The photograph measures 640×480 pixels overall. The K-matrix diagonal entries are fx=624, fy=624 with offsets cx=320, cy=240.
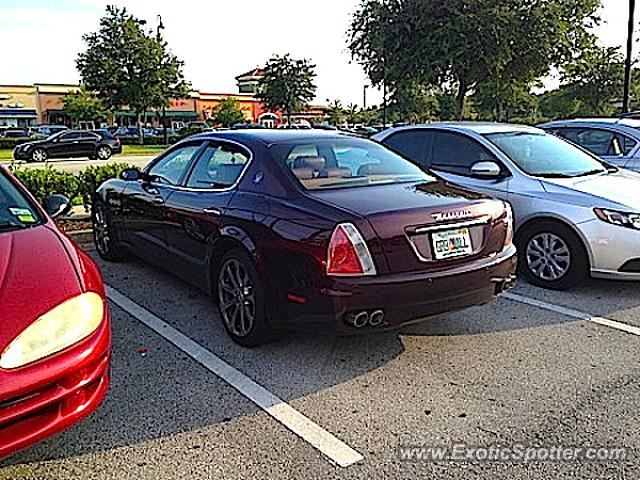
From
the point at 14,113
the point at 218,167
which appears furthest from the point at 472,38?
the point at 14,113

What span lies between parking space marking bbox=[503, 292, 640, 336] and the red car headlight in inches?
143

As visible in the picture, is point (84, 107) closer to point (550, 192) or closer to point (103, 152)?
point (103, 152)

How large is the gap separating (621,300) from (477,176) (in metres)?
1.86

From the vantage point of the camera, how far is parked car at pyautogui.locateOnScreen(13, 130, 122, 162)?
25.3 m

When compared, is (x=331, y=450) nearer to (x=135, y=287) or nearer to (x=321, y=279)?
(x=321, y=279)

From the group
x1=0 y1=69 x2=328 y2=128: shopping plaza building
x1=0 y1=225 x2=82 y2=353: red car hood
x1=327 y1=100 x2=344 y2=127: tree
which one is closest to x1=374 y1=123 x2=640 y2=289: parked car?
x1=0 y1=225 x2=82 y2=353: red car hood

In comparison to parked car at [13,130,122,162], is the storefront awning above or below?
above

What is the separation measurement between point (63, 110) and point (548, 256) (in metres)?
61.5

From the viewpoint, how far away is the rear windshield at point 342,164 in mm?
4305

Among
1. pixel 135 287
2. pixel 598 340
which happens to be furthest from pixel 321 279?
pixel 135 287

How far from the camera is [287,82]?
51.5m

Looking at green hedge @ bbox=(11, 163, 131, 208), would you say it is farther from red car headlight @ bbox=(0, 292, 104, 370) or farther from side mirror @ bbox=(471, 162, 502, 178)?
red car headlight @ bbox=(0, 292, 104, 370)

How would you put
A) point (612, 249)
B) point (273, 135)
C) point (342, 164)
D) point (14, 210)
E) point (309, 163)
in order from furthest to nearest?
point (612, 249)
point (273, 135)
point (342, 164)
point (309, 163)
point (14, 210)

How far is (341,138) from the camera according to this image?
499cm
